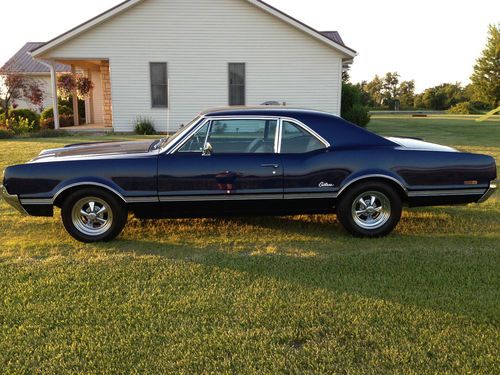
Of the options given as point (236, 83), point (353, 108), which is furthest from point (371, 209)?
point (353, 108)

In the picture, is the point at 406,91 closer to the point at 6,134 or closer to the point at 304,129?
the point at 6,134

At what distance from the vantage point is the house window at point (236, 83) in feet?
55.0

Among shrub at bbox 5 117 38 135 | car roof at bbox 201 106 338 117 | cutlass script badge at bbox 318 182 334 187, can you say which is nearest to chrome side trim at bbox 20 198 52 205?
car roof at bbox 201 106 338 117

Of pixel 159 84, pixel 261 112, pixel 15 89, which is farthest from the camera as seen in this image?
pixel 15 89

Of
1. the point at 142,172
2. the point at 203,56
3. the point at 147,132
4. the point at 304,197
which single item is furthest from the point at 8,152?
the point at 304,197

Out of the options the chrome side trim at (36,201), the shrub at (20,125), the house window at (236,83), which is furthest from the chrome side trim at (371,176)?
the shrub at (20,125)

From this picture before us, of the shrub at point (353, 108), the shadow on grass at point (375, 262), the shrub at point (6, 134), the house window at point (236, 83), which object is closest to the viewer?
the shadow on grass at point (375, 262)

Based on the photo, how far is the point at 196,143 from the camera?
4953 mm

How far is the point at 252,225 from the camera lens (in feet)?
18.6

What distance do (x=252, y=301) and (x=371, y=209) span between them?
2118mm

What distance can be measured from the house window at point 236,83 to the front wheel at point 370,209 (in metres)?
12.6

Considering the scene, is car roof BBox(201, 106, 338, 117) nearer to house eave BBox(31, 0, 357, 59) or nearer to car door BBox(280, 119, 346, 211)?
car door BBox(280, 119, 346, 211)

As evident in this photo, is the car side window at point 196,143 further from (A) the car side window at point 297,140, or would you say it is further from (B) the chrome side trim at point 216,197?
(A) the car side window at point 297,140

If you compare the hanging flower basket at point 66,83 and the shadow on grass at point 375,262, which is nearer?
the shadow on grass at point 375,262
